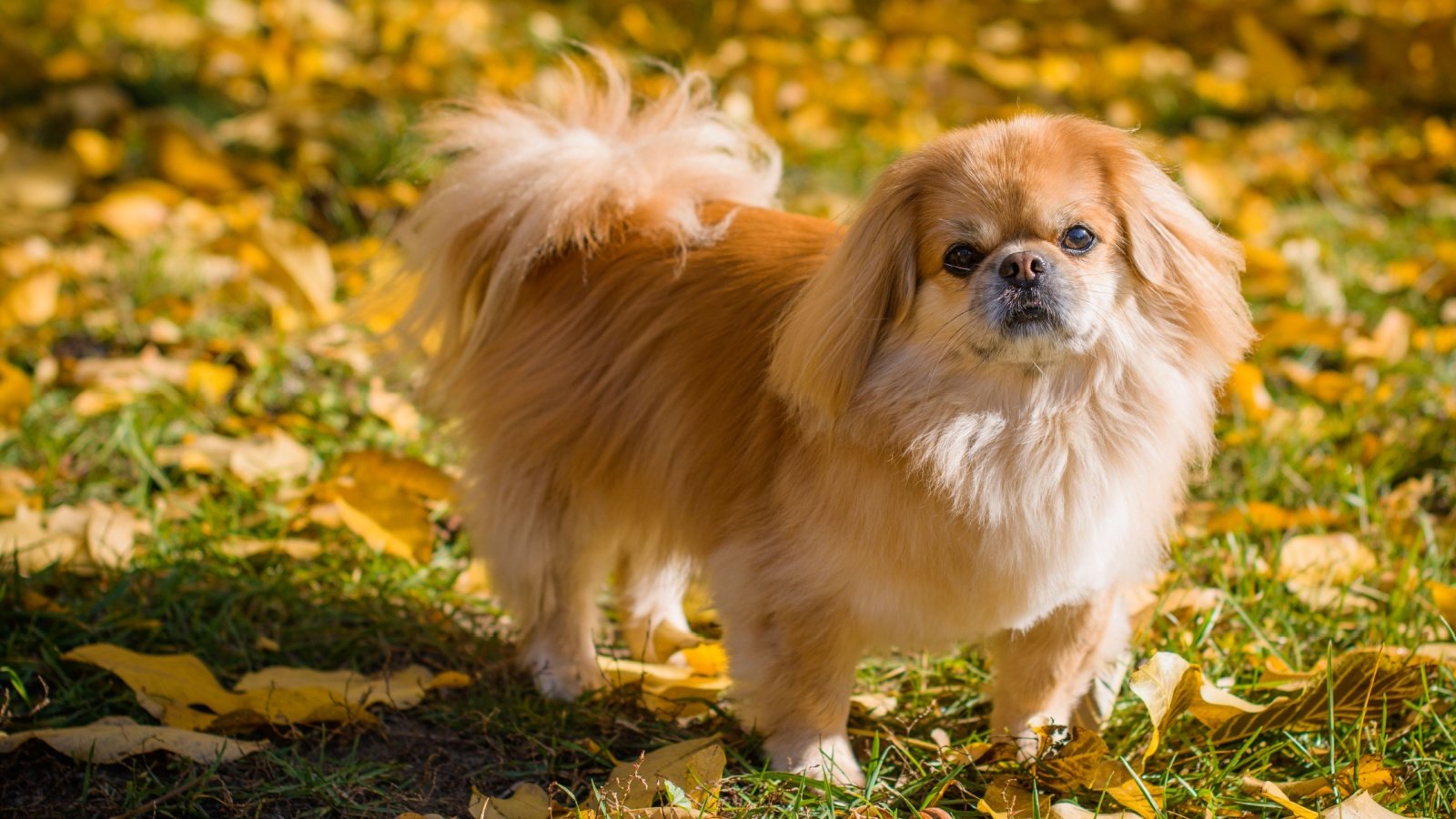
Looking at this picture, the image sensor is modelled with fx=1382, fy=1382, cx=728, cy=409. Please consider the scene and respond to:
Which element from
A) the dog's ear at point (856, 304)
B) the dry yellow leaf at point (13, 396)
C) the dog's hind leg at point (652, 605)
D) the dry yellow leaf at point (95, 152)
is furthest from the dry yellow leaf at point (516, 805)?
the dry yellow leaf at point (95, 152)

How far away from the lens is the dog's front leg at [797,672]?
241 centimetres

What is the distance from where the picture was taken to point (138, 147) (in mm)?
5359

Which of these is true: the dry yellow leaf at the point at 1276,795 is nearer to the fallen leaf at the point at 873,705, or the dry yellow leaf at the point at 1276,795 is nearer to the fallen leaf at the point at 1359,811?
the fallen leaf at the point at 1359,811

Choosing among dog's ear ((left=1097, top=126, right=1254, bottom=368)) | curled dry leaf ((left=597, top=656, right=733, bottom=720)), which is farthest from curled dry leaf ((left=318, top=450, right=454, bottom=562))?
dog's ear ((left=1097, top=126, right=1254, bottom=368))

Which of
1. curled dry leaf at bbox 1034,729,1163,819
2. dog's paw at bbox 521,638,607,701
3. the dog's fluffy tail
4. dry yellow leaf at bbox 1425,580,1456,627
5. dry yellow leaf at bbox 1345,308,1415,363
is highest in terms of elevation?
the dog's fluffy tail

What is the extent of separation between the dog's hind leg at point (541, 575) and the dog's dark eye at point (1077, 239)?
3.94ft

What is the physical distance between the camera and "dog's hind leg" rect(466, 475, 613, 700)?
2877mm

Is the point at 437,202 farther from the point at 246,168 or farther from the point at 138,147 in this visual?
the point at 138,147

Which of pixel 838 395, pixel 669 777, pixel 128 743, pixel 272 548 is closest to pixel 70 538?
pixel 272 548

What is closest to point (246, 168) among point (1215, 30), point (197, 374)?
point (197, 374)

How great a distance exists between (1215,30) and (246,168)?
5.02 m

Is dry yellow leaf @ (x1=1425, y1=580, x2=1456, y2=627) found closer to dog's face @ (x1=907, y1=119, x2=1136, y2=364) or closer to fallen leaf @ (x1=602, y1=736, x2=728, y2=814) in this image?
dog's face @ (x1=907, y1=119, x2=1136, y2=364)

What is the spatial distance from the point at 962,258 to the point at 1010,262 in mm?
117

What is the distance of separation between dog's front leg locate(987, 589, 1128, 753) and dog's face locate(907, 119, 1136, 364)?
538 millimetres
